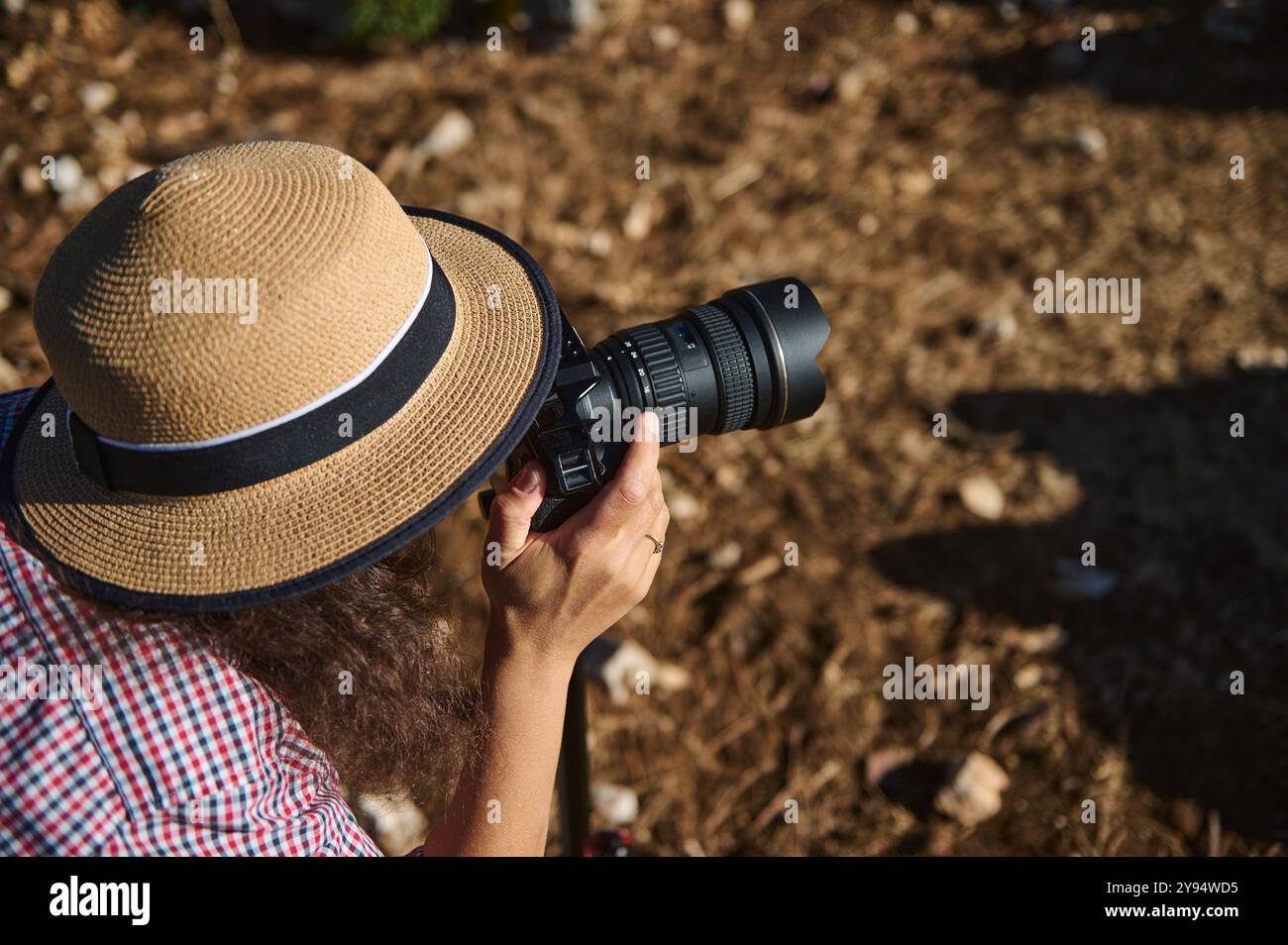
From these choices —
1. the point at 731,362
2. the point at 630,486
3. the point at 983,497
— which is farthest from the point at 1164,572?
the point at 630,486

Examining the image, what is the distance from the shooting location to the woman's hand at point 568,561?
1.46 meters

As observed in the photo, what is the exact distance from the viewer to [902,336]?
10.4 feet

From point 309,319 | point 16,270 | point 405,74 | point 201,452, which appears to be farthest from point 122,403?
point 405,74

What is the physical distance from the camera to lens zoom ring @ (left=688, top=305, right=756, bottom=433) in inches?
66.0

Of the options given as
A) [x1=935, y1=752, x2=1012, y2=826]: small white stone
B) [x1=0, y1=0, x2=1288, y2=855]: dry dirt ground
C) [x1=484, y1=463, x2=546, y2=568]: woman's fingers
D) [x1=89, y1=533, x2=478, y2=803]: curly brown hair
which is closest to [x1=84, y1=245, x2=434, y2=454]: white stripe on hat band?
[x1=89, y1=533, x2=478, y2=803]: curly brown hair

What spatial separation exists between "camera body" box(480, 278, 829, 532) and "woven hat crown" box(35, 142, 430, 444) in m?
0.34

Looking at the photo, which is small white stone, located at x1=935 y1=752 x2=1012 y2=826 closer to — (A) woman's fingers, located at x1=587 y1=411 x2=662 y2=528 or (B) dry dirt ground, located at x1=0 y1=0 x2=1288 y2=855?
(B) dry dirt ground, located at x1=0 y1=0 x2=1288 y2=855

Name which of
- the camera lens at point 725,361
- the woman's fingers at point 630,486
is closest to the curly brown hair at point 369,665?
the woman's fingers at point 630,486

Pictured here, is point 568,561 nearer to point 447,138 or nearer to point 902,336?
point 902,336

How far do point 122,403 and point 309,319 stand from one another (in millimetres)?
233

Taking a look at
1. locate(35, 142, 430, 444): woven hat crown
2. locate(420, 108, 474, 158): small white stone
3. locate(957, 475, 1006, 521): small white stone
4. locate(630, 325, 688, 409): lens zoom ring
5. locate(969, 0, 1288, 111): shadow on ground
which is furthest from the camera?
locate(969, 0, 1288, 111): shadow on ground

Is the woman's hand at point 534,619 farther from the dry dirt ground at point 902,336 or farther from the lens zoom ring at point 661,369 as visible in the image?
the dry dirt ground at point 902,336

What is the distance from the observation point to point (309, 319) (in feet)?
3.88

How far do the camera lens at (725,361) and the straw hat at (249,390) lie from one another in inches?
11.8
